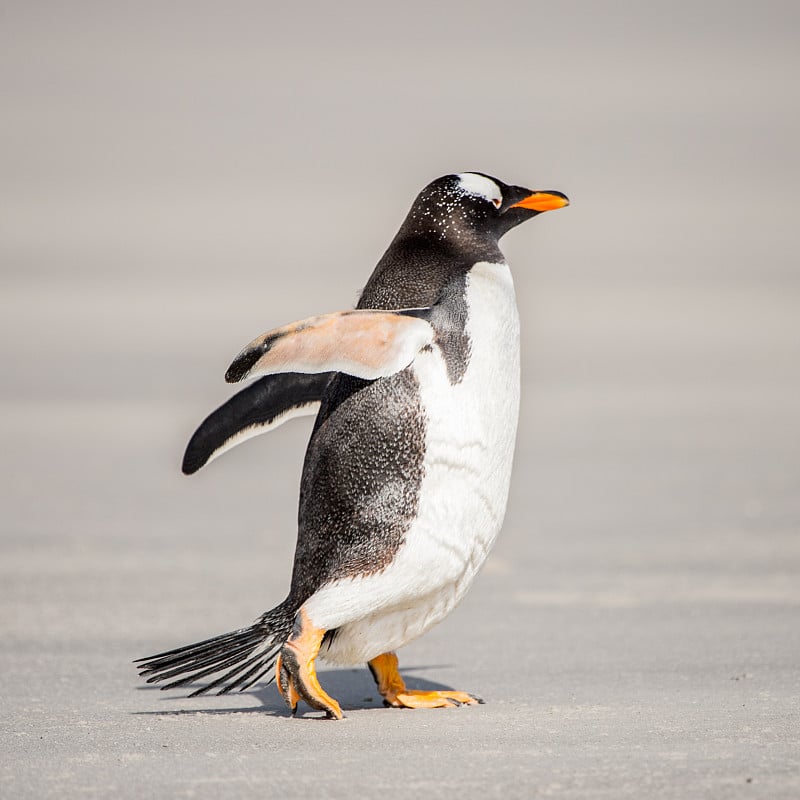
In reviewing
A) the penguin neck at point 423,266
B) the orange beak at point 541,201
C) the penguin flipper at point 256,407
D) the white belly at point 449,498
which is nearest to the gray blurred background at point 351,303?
the white belly at point 449,498

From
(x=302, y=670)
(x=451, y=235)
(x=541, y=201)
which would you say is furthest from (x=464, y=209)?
(x=302, y=670)

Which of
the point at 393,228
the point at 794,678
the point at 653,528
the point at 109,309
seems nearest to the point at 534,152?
the point at 393,228

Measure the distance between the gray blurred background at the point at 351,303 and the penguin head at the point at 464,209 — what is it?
1.18 m

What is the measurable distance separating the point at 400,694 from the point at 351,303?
192cm

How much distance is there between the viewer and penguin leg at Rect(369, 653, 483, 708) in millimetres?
3846

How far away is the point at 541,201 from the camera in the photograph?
4.16 meters

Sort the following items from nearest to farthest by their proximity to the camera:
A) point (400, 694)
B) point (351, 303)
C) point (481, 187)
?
point (400, 694) < point (481, 187) < point (351, 303)

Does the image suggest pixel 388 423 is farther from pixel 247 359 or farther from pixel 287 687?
pixel 287 687

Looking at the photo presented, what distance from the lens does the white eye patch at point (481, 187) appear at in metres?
3.99

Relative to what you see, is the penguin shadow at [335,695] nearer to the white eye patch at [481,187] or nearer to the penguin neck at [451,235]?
the penguin neck at [451,235]

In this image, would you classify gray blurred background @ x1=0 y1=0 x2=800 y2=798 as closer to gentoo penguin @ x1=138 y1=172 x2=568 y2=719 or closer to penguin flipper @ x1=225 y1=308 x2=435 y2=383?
gentoo penguin @ x1=138 y1=172 x2=568 y2=719

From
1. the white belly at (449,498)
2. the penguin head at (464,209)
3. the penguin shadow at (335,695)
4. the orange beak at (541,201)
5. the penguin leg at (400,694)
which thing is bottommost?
the penguin shadow at (335,695)

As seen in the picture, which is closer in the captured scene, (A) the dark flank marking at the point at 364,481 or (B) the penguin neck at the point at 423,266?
(A) the dark flank marking at the point at 364,481

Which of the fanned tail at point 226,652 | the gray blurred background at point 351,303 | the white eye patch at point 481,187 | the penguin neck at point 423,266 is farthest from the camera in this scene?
the white eye patch at point 481,187
